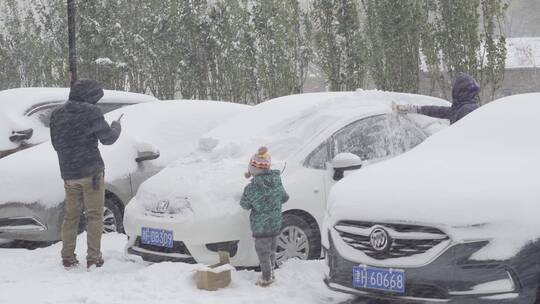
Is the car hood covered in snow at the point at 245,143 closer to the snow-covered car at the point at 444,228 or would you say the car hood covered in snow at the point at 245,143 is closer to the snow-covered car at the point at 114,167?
the snow-covered car at the point at 114,167

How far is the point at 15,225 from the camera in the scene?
7691 mm

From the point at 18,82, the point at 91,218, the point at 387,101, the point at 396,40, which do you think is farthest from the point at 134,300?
the point at 18,82

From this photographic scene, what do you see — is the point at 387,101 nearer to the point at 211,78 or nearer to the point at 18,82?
the point at 211,78

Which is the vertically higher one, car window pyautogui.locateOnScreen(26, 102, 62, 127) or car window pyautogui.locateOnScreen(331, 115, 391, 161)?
car window pyautogui.locateOnScreen(26, 102, 62, 127)

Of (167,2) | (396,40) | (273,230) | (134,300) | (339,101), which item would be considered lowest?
(134,300)

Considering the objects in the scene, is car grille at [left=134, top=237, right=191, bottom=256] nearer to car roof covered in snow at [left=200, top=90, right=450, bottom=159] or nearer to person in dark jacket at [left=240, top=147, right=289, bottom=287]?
person in dark jacket at [left=240, top=147, right=289, bottom=287]

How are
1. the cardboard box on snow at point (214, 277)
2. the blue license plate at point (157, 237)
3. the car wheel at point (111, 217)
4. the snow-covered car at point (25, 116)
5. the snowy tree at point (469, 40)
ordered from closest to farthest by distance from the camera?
the cardboard box on snow at point (214, 277) < the blue license plate at point (157, 237) < the car wheel at point (111, 217) < the snow-covered car at point (25, 116) < the snowy tree at point (469, 40)

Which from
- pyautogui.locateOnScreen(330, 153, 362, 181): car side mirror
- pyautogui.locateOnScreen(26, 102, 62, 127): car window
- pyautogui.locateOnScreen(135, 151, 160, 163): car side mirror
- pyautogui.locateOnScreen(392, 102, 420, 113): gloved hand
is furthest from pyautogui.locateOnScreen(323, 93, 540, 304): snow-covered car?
pyautogui.locateOnScreen(26, 102, 62, 127): car window

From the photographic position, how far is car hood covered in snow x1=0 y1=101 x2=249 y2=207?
771 centimetres

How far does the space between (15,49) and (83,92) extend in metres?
22.1

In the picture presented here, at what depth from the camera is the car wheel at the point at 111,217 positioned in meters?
7.85

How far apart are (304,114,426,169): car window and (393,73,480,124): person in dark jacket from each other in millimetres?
155

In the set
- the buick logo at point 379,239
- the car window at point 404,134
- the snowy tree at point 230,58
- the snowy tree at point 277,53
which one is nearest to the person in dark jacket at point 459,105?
the car window at point 404,134

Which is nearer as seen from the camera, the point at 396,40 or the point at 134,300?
the point at 134,300
